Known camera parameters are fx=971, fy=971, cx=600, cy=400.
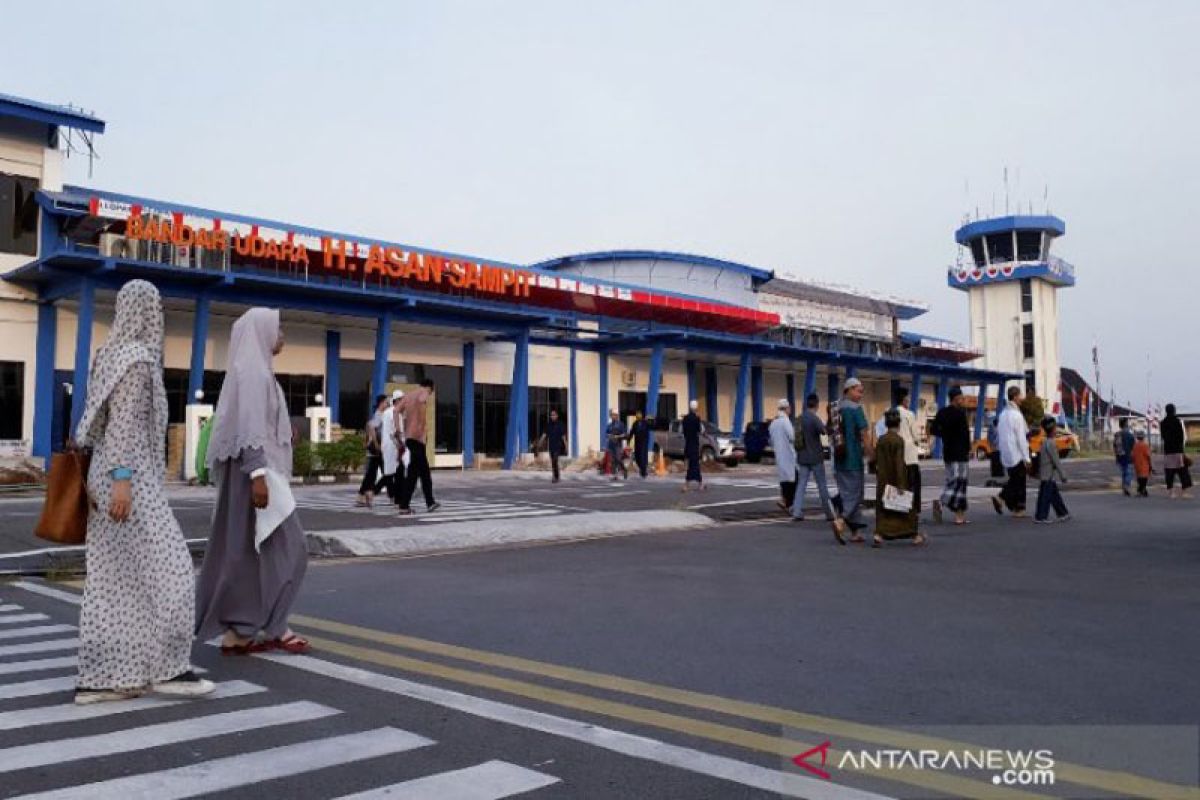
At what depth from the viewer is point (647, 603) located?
23.8ft

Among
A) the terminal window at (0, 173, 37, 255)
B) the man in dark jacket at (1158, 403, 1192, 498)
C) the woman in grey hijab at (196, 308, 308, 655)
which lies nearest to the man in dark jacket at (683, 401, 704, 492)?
the man in dark jacket at (1158, 403, 1192, 498)

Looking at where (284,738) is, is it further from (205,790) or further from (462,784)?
(462,784)

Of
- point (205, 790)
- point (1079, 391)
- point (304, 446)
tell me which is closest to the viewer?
point (205, 790)

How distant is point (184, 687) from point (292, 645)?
41.8 inches

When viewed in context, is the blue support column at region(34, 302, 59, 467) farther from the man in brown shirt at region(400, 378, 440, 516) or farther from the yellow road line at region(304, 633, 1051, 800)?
the yellow road line at region(304, 633, 1051, 800)

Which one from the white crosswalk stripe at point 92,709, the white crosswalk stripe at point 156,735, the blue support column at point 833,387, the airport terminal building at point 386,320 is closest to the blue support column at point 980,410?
the airport terminal building at point 386,320

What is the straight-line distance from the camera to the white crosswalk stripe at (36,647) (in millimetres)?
5730

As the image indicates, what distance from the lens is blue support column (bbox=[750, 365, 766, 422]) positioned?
151ft

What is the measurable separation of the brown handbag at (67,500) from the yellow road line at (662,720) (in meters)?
1.60

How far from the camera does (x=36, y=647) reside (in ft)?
19.3

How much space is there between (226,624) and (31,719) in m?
1.50

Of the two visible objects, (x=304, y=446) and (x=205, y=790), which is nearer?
(x=205, y=790)

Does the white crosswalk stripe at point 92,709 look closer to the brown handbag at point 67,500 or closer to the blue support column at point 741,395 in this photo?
the brown handbag at point 67,500

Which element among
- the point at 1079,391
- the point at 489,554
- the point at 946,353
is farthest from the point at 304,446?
the point at 1079,391
